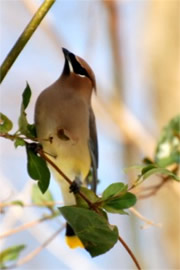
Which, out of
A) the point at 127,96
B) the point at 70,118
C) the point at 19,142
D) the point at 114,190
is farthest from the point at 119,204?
the point at 127,96

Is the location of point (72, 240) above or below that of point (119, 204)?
below

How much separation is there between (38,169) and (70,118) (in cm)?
36

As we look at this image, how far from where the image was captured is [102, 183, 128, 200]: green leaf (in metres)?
0.71

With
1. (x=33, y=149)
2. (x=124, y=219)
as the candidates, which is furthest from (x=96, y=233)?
(x=124, y=219)

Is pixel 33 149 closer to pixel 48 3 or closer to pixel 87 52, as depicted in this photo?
pixel 48 3

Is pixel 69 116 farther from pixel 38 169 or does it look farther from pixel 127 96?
pixel 127 96

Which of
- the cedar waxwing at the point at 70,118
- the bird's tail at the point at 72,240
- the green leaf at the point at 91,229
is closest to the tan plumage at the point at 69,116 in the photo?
the cedar waxwing at the point at 70,118

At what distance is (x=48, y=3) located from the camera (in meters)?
0.66

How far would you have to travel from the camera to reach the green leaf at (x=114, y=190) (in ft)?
2.32

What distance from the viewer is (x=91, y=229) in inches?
25.8

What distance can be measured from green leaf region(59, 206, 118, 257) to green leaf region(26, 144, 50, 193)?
Answer: 0.18 ft

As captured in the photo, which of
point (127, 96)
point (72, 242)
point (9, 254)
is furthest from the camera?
point (127, 96)

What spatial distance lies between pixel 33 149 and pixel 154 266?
2.10m

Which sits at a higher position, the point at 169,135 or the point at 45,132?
the point at 45,132
